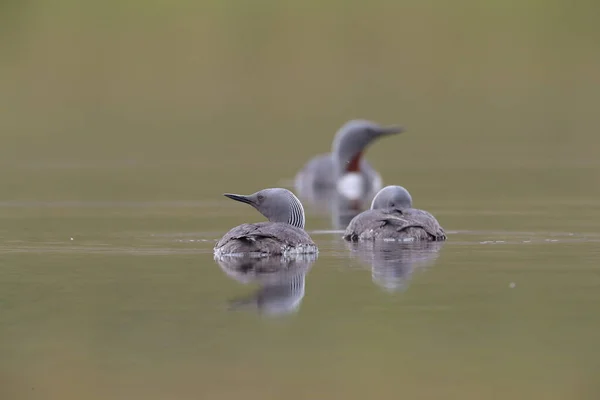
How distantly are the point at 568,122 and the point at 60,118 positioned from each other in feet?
34.9

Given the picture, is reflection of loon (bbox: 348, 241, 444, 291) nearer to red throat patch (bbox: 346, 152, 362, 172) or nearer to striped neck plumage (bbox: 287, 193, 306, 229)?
striped neck plumage (bbox: 287, 193, 306, 229)

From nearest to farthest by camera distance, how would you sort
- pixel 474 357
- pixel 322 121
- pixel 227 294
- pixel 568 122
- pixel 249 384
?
pixel 249 384
pixel 474 357
pixel 227 294
pixel 568 122
pixel 322 121

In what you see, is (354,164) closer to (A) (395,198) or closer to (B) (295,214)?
(A) (395,198)

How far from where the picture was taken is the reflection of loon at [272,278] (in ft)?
27.6

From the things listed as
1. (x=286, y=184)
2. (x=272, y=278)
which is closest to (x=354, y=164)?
(x=286, y=184)

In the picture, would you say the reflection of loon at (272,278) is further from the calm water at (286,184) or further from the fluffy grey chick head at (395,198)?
the fluffy grey chick head at (395,198)

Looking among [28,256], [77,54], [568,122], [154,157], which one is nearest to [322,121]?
[568,122]

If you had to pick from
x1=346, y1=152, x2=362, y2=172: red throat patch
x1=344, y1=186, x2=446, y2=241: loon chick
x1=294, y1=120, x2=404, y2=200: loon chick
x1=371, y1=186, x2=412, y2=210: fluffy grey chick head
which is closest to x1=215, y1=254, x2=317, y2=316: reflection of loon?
x1=344, y1=186, x2=446, y2=241: loon chick

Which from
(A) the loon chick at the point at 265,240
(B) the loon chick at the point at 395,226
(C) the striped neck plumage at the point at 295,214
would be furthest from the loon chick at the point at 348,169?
(A) the loon chick at the point at 265,240

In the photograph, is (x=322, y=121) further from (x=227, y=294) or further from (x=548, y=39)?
(x=227, y=294)

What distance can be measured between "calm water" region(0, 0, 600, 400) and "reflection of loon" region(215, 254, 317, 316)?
0.14 feet

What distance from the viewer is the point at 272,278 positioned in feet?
31.0

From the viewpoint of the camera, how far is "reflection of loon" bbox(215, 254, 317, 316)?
8.40m

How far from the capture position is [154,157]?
902 inches
